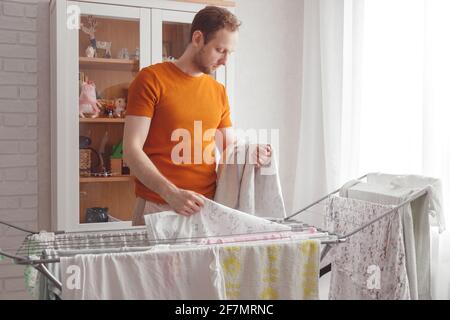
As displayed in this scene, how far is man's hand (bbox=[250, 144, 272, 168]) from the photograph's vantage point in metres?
1.85

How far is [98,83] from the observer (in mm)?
Result: 2582

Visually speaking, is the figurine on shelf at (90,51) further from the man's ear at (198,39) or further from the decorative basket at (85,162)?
the man's ear at (198,39)

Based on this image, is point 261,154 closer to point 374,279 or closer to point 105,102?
point 374,279

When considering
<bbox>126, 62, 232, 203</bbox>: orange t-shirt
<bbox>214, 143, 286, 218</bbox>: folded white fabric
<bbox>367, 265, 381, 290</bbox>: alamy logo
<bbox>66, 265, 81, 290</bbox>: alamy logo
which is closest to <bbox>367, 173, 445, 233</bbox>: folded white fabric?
<bbox>367, 265, 381, 290</bbox>: alamy logo

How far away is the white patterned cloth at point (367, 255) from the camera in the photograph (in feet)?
5.64

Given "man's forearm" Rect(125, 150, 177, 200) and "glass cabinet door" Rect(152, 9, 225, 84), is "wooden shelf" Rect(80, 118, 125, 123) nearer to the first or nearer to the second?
"glass cabinet door" Rect(152, 9, 225, 84)

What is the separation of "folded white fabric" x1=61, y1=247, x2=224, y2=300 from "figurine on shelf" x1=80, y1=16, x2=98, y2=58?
1.49m

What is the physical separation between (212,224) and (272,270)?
30 cm

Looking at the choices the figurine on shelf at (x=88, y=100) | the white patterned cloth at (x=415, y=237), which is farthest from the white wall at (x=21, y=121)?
the white patterned cloth at (x=415, y=237)

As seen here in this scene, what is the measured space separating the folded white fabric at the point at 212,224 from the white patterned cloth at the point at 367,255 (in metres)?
0.35

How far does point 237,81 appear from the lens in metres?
3.20

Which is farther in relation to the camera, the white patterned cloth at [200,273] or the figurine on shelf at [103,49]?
Answer: the figurine on shelf at [103,49]

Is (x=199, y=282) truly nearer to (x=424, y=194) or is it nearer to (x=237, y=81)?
(x=424, y=194)
